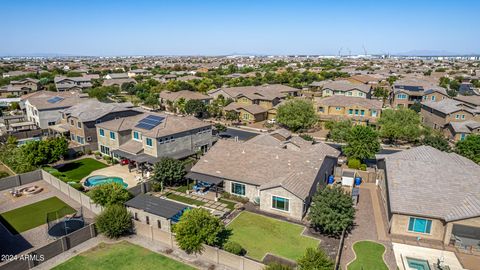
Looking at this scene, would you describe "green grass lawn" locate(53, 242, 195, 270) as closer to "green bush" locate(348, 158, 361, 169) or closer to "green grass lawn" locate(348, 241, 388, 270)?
"green grass lawn" locate(348, 241, 388, 270)

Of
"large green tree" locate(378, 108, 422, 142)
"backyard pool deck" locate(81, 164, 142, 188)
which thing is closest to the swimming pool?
"backyard pool deck" locate(81, 164, 142, 188)

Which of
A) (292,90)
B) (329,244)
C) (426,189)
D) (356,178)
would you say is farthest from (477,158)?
(292,90)

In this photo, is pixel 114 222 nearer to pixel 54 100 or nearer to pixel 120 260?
pixel 120 260

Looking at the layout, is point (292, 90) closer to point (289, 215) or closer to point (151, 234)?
point (289, 215)

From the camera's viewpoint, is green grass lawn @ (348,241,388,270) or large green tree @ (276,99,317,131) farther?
large green tree @ (276,99,317,131)

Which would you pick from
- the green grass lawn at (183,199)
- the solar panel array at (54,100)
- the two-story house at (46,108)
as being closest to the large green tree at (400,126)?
the green grass lawn at (183,199)

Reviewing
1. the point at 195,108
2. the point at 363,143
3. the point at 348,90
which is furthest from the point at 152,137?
the point at 348,90

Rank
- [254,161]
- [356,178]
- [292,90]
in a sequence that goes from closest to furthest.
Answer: [254,161] → [356,178] → [292,90]
